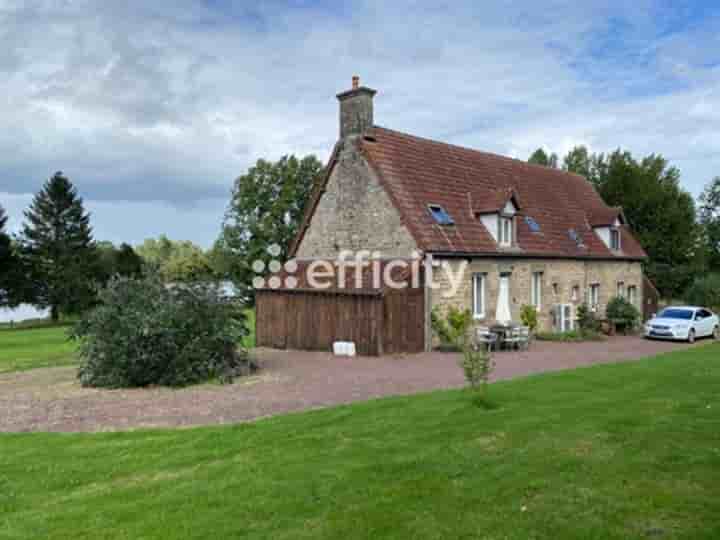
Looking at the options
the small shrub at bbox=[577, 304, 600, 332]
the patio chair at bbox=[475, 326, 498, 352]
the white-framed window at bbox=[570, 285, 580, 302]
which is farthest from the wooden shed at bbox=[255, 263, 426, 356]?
the white-framed window at bbox=[570, 285, 580, 302]

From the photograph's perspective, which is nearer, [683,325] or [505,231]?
[505,231]

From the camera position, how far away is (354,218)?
22281 mm

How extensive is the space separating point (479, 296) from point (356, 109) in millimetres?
8409

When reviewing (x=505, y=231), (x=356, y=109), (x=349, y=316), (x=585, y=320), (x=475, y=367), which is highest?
(x=356, y=109)

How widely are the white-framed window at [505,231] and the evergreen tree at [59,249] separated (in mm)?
37747

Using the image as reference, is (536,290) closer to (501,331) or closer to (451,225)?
(501,331)

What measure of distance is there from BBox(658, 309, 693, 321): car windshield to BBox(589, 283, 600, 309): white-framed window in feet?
10.7

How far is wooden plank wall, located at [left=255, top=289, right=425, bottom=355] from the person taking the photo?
19.0m

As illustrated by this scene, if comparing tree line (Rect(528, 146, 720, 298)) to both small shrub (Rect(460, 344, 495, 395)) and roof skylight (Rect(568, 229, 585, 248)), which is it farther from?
small shrub (Rect(460, 344, 495, 395))

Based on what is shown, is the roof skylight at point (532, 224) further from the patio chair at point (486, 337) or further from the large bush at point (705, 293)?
the large bush at point (705, 293)

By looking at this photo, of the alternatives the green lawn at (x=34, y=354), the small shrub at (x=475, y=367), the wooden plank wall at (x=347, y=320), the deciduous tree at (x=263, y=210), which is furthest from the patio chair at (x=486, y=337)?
the deciduous tree at (x=263, y=210)

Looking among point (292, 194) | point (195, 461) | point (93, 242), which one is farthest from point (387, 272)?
point (93, 242)

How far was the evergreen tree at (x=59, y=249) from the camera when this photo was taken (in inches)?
1933

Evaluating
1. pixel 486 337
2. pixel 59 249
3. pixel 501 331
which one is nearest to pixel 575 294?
pixel 501 331
